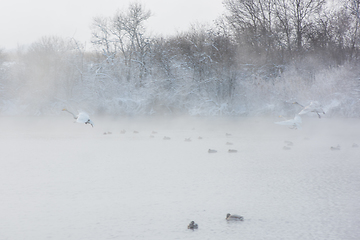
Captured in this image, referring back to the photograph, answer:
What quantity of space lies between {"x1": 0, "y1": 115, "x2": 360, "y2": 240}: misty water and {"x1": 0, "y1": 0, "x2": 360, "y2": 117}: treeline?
11851 mm

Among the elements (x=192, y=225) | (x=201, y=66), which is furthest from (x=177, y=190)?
(x=201, y=66)

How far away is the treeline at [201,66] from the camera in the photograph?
24.3 m

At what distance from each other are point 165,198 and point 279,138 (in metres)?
8.58

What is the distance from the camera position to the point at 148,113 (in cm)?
2517

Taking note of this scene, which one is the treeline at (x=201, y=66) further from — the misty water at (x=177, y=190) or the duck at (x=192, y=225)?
the duck at (x=192, y=225)

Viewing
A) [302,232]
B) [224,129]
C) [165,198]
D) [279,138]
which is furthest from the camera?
[224,129]

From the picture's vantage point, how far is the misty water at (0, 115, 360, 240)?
194 inches

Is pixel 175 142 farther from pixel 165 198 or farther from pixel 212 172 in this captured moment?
pixel 165 198

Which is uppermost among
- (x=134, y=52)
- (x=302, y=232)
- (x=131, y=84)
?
(x=134, y=52)

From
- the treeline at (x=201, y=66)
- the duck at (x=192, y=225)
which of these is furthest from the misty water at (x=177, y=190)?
the treeline at (x=201, y=66)

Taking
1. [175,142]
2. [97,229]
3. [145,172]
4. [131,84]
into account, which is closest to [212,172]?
[145,172]

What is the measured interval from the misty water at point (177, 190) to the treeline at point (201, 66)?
38.9 feet

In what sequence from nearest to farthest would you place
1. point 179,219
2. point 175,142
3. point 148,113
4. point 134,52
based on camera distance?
1. point 179,219
2. point 175,142
3. point 148,113
4. point 134,52

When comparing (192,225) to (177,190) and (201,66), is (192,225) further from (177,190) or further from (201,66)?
(201,66)
